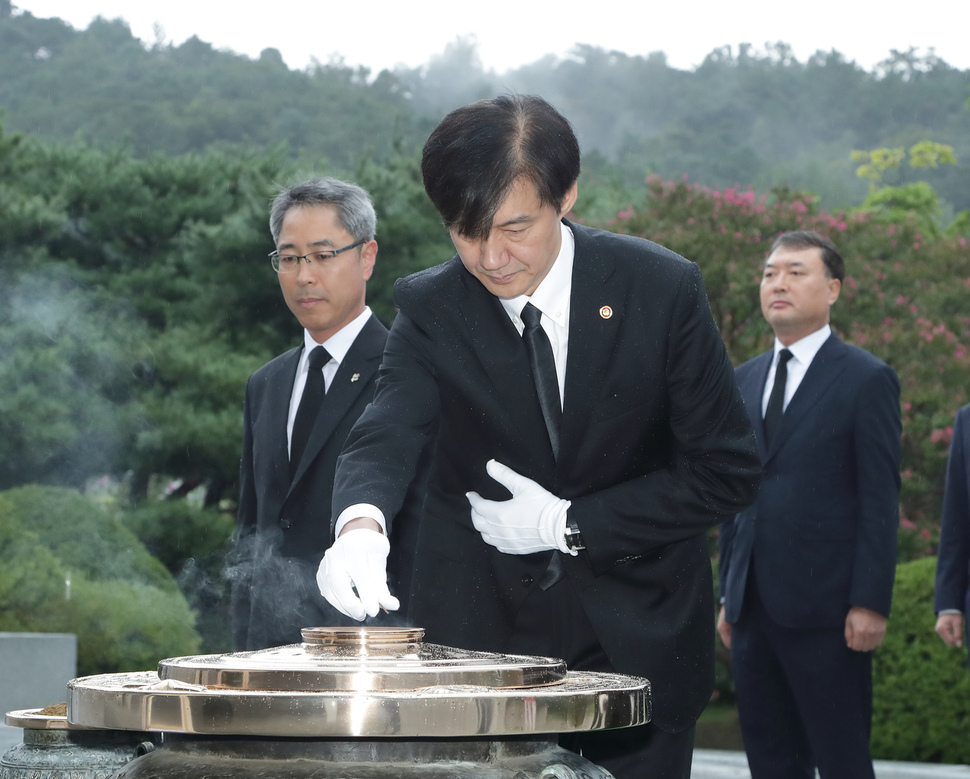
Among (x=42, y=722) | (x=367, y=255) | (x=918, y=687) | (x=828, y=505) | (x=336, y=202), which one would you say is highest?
(x=336, y=202)

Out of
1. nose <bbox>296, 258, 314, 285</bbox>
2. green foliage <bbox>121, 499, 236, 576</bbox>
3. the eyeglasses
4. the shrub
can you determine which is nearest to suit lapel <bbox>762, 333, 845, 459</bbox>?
the eyeglasses

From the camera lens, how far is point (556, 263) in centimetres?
246

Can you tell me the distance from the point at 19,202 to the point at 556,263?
1074 centimetres

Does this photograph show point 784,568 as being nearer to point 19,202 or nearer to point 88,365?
point 88,365

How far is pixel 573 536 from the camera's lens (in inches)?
92.2

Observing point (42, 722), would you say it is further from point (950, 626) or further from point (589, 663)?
point (950, 626)

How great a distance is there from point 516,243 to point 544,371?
0.29 meters

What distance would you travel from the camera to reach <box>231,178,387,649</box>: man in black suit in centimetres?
343

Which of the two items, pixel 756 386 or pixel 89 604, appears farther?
pixel 89 604

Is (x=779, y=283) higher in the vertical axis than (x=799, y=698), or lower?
higher

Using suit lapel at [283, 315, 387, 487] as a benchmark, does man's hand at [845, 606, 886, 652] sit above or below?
below

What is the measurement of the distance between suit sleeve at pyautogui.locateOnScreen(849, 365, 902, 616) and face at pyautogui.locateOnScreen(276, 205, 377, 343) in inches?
71.7

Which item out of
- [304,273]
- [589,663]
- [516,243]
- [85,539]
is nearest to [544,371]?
[516,243]

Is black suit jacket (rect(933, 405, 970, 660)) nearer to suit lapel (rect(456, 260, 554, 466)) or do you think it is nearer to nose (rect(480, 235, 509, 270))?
suit lapel (rect(456, 260, 554, 466))
